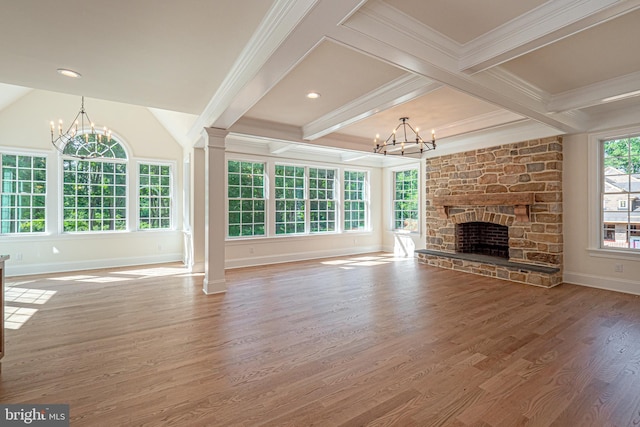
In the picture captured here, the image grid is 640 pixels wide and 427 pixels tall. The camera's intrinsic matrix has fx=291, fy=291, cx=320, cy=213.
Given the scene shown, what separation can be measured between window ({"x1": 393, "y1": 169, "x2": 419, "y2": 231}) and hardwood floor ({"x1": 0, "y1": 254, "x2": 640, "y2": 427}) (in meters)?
3.47

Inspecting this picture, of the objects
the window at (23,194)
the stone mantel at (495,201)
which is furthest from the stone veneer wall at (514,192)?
the window at (23,194)

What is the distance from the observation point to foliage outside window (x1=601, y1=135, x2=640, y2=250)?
437 cm

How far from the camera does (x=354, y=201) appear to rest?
8.27 m

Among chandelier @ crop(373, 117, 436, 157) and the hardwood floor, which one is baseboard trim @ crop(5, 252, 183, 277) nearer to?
the hardwood floor

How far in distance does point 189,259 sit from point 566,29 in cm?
632

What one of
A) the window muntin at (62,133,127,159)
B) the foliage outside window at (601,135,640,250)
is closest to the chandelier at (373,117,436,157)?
the foliage outside window at (601,135,640,250)

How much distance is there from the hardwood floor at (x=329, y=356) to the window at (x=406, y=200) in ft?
11.4

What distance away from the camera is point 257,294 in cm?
432

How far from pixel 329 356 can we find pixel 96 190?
20.3ft

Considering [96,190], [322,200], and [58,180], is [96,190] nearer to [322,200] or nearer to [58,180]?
[58,180]

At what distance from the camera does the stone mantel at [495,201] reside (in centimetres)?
509

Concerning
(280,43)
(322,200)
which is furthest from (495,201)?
(280,43)

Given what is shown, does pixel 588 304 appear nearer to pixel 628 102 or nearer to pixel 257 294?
pixel 628 102

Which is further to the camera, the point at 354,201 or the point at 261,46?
the point at 354,201
